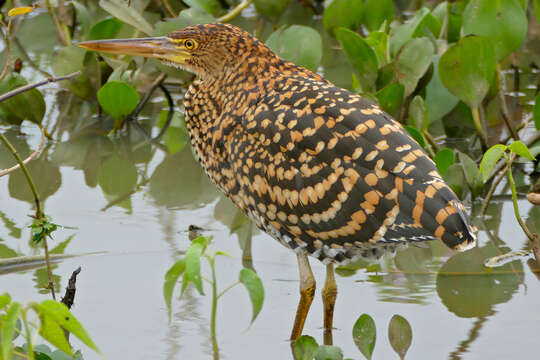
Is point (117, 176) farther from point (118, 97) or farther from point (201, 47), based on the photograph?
point (201, 47)

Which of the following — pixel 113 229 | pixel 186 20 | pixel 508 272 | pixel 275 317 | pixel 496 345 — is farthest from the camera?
pixel 186 20

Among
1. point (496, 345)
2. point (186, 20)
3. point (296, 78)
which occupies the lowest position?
point (496, 345)

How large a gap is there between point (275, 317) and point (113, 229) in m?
1.39

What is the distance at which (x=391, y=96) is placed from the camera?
5.64 m

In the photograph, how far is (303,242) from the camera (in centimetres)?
408

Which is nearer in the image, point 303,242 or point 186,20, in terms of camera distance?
point 303,242

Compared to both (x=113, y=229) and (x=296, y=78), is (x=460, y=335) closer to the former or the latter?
(x=296, y=78)

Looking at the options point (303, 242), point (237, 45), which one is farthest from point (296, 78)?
point (303, 242)

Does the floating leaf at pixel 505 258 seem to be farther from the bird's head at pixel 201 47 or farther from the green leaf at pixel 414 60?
the bird's head at pixel 201 47

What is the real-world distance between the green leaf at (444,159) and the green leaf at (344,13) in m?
2.17

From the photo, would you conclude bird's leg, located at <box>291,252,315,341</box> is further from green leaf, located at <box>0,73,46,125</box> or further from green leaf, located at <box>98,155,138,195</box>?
green leaf, located at <box>0,73,46,125</box>

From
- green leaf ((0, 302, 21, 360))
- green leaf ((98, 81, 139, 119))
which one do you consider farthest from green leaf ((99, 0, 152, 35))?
green leaf ((0, 302, 21, 360))

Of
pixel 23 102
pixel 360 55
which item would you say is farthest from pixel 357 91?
pixel 23 102

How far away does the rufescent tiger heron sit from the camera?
369 centimetres
